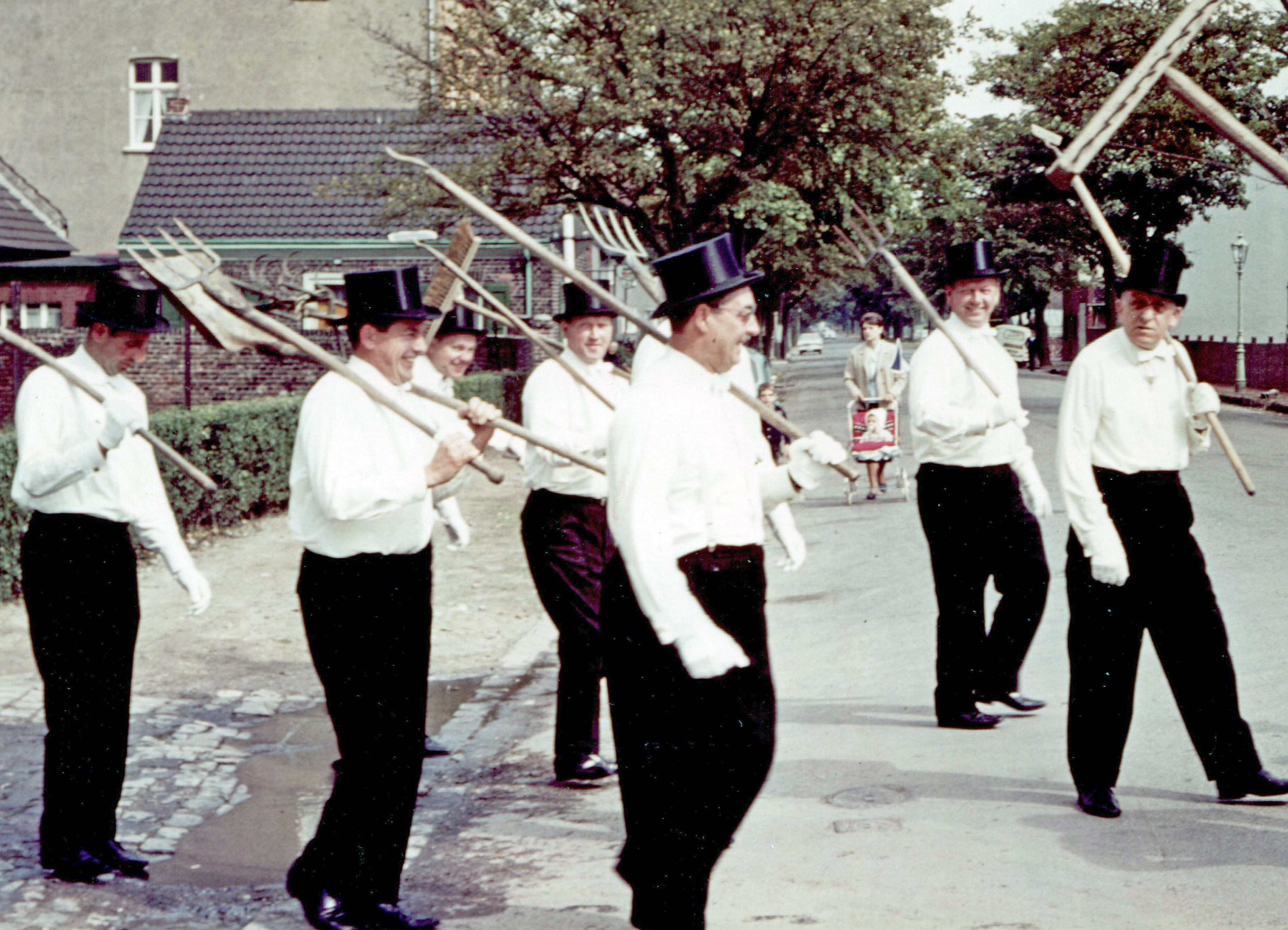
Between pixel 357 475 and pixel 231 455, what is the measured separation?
10.0m

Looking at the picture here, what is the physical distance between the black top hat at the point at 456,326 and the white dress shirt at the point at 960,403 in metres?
1.90

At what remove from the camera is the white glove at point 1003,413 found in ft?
21.1

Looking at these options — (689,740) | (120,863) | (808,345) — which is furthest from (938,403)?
(808,345)

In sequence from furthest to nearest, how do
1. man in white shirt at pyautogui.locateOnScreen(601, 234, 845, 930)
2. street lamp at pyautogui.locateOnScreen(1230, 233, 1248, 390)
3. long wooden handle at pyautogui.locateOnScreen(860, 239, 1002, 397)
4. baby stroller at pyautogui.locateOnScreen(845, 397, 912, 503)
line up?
street lamp at pyautogui.locateOnScreen(1230, 233, 1248, 390), baby stroller at pyautogui.locateOnScreen(845, 397, 912, 503), long wooden handle at pyautogui.locateOnScreen(860, 239, 1002, 397), man in white shirt at pyautogui.locateOnScreen(601, 234, 845, 930)

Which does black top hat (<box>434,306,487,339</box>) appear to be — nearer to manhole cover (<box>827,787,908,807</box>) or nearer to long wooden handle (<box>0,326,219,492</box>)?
long wooden handle (<box>0,326,219,492</box>)

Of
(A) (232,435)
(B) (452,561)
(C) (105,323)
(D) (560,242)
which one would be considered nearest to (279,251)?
(D) (560,242)

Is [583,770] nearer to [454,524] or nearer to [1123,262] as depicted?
[454,524]

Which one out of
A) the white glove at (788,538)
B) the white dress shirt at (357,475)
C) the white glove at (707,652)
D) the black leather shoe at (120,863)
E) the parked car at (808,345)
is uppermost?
the parked car at (808,345)

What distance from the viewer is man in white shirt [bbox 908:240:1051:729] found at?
21.9 feet

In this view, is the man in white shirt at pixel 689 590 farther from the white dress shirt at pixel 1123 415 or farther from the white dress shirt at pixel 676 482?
the white dress shirt at pixel 1123 415

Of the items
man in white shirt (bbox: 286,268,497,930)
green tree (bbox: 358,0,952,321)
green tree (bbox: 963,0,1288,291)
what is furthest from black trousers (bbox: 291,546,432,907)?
green tree (bbox: 963,0,1288,291)

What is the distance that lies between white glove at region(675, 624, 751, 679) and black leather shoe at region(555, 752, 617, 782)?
8.66ft

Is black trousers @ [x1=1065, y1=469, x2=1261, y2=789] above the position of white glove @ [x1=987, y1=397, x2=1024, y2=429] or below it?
below

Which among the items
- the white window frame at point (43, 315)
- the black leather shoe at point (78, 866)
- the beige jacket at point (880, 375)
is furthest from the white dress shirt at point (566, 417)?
the white window frame at point (43, 315)
